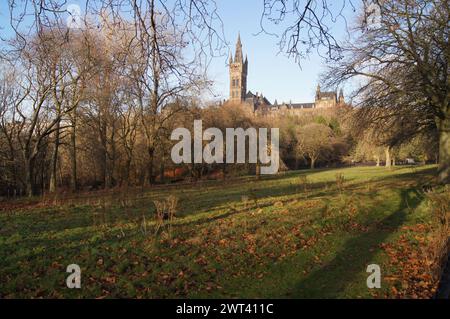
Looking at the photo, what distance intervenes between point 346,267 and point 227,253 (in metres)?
2.39

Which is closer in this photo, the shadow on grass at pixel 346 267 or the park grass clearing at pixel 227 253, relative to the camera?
the shadow on grass at pixel 346 267

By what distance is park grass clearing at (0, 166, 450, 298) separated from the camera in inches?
223

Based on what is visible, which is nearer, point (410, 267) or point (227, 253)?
point (410, 267)

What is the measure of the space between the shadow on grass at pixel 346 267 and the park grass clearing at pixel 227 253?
18 millimetres

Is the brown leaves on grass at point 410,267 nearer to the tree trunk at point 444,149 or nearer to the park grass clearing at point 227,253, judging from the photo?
the park grass clearing at point 227,253

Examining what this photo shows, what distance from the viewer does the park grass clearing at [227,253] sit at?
5.68 metres

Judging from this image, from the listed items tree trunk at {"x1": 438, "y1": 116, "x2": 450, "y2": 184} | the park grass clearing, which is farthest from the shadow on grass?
tree trunk at {"x1": 438, "y1": 116, "x2": 450, "y2": 184}

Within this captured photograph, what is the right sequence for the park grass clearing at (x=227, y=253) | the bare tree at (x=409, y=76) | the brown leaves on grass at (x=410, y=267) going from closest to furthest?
1. the brown leaves on grass at (x=410, y=267)
2. the park grass clearing at (x=227, y=253)
3. the bare tree at (x=409, y=76)

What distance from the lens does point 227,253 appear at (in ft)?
24.2

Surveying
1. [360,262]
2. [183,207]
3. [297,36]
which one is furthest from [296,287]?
[183,207]

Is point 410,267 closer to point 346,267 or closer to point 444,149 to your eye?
point 346,267

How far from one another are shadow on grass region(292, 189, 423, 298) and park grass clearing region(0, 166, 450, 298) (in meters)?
0.02

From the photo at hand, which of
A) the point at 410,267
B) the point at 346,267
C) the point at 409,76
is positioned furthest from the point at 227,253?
the point at 409,76

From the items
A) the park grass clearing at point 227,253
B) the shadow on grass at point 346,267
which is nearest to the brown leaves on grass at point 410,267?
the park grass clearing at point 227,253
